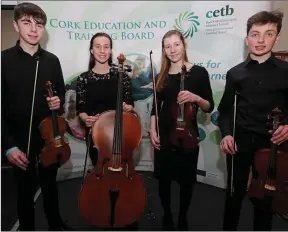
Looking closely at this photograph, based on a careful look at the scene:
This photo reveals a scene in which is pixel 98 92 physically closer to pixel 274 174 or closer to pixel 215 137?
pixel 274 174

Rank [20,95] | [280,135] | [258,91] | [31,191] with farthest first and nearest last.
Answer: [31,191]
[20,95]
[258,91]
[280,135]

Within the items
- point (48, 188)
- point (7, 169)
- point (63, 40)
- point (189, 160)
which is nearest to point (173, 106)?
point (189, 160)

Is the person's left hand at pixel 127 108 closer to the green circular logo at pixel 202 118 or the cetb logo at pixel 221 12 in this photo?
the green circular logo at pixel 202 118

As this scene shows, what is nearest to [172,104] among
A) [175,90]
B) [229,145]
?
[175,90]

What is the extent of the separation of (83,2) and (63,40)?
1.46ft

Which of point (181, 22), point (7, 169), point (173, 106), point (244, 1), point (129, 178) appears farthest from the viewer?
A: point (7, 169)

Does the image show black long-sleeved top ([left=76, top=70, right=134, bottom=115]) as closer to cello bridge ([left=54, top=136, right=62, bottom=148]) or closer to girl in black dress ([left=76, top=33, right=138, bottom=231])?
girl in black dress ([left=76, top=33, right=138, bottom=231])

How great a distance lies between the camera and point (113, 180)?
1636 mm

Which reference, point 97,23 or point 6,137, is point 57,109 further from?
point 97,23

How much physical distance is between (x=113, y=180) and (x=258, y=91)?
3.22ft

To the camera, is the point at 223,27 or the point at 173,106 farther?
the point at 223,27

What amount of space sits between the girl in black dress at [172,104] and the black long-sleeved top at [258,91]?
0.79ft

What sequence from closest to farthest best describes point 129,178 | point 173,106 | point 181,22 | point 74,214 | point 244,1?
point 129,178 → point 173,106 → point 74,214 → point 244,1 → point 181,22

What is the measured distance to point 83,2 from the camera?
289 centimetres
